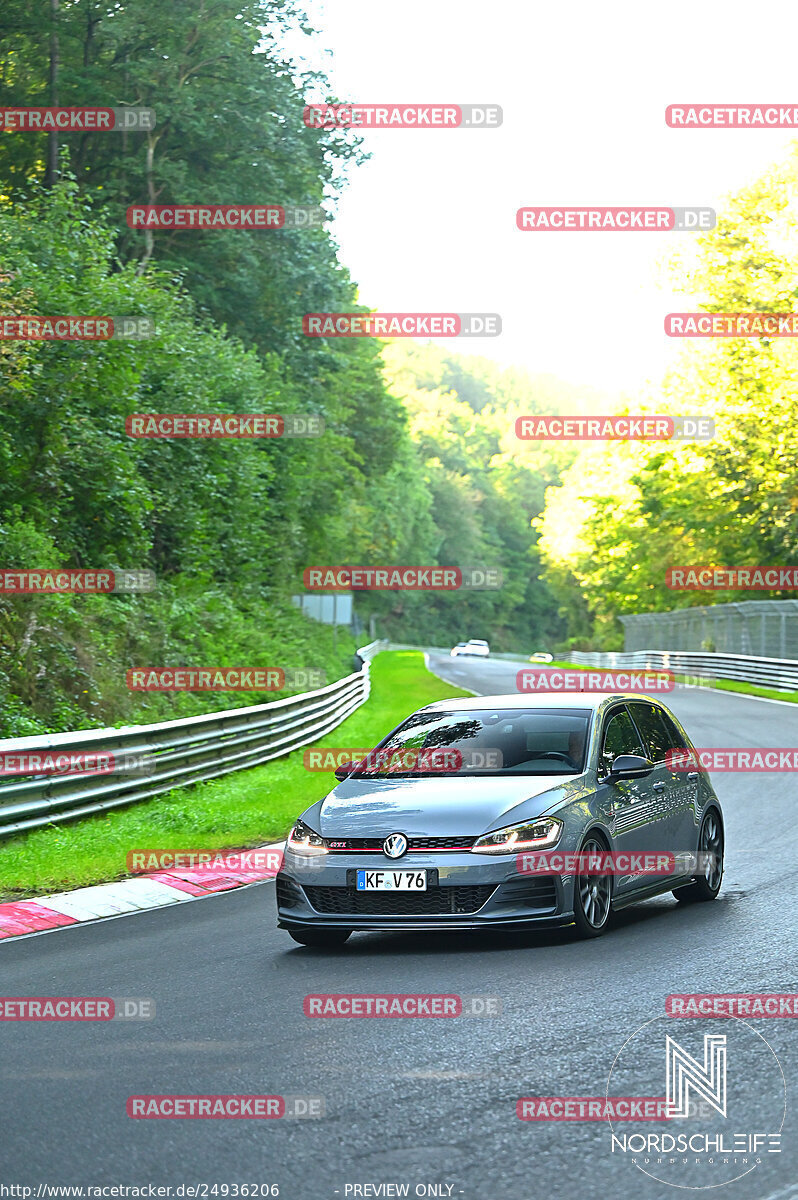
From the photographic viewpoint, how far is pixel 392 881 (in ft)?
27.8

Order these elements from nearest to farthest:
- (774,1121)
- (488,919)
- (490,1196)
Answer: (490,1196) < (774,1121) < (488,919)

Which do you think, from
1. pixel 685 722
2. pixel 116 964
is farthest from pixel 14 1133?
pixel 685 722

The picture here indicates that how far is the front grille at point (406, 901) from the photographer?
8.42m

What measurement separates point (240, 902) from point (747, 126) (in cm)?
2357

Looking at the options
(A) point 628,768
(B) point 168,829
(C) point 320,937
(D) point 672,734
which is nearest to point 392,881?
(C) point 320,937

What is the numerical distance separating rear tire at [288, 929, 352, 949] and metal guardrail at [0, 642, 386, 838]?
3.93 metres

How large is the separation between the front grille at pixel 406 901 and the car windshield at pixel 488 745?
3.67ft

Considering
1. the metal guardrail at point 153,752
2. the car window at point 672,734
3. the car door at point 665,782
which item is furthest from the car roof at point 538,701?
the metal guardrail at point 153,752

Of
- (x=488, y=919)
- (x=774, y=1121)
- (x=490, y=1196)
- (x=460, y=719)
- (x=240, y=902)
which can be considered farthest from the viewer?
(x=240, y=902)

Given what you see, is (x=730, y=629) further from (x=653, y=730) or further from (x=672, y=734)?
(x=653, y=730)

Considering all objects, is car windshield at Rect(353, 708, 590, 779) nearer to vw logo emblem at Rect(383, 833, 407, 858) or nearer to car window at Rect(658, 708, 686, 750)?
vw logo emblem at Rect(383, 833, 407, 858)

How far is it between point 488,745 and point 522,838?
1245 millimetres

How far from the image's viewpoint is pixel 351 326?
4312cm

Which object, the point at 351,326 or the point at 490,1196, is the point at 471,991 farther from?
the point at 351,326
